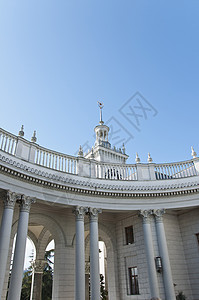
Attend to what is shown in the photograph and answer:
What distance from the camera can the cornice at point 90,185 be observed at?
14734 mm

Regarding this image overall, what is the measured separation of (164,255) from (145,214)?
3062 mm

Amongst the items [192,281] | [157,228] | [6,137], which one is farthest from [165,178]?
[6,137]

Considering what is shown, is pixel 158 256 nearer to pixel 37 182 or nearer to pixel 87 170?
pixel 87 170

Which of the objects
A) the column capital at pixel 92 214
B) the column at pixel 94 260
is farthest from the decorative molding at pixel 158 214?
the column capital at pixel 92 214

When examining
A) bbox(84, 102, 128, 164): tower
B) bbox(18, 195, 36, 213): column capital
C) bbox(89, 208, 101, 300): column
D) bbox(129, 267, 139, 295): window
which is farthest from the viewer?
bbox(84, 102, 128, 164): tower

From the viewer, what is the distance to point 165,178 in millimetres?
20547

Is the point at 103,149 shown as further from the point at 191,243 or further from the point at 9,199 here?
the point at 9,199

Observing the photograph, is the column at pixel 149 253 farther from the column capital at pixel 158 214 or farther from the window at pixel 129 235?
the window at pixel 129 235

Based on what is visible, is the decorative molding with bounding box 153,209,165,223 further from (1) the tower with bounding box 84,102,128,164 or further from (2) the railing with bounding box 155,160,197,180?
(1) the tower with bounding box 84,102,128,164

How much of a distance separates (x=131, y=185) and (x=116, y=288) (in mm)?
8456

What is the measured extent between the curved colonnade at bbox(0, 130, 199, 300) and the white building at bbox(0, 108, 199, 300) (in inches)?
2.4

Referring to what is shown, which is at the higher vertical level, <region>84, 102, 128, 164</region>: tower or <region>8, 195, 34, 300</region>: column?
<region>84, 102, 128, 164</region>: tower

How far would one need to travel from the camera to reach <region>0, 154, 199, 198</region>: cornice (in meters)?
14.7

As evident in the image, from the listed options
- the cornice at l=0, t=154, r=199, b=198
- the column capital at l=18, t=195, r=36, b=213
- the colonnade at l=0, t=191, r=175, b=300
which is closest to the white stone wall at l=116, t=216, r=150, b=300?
the colonnade at l=0, t=191, r=175, b=300
